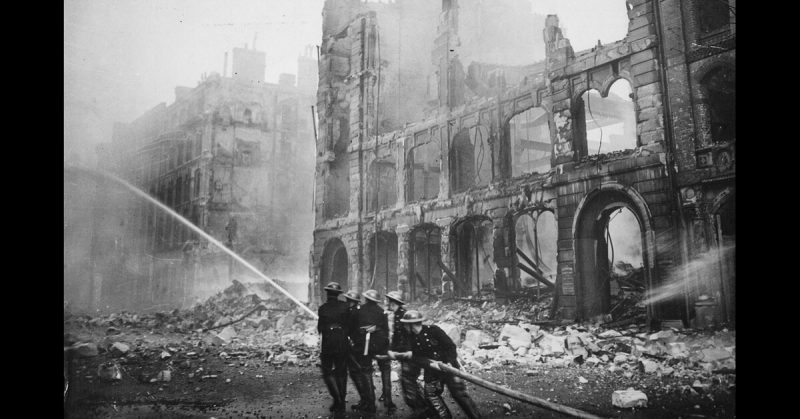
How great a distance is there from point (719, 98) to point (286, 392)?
906 cm

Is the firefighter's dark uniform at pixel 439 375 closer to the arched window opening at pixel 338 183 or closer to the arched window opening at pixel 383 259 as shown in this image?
the arched window opening at pixel 383 259

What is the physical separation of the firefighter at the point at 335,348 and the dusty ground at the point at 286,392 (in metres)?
0.29

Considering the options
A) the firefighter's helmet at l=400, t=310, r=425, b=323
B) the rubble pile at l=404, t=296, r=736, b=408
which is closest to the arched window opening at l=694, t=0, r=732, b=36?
the rubble pile at l=404, t=296, r=736, b=408

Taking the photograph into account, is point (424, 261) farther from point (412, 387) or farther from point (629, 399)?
point (629, 399)

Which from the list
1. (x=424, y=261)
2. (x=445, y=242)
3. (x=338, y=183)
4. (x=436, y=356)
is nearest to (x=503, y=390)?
(x=436, y=356)

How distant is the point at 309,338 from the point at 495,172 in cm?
664

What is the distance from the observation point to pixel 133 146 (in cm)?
1792

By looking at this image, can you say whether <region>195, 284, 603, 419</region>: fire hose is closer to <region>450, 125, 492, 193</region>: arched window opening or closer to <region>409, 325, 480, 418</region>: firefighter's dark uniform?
<region>409, 325, 480, 418</region>: firefighter's dark uniform

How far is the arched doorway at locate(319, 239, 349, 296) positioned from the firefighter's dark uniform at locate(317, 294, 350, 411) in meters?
9.50

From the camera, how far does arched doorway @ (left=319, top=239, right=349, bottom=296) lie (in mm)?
16625

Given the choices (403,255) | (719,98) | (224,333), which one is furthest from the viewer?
(403,255)

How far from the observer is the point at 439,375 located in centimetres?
589

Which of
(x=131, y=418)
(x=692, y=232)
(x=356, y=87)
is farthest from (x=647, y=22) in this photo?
(x=131, y=418)

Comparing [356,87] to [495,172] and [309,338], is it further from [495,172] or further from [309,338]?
[309,338]
